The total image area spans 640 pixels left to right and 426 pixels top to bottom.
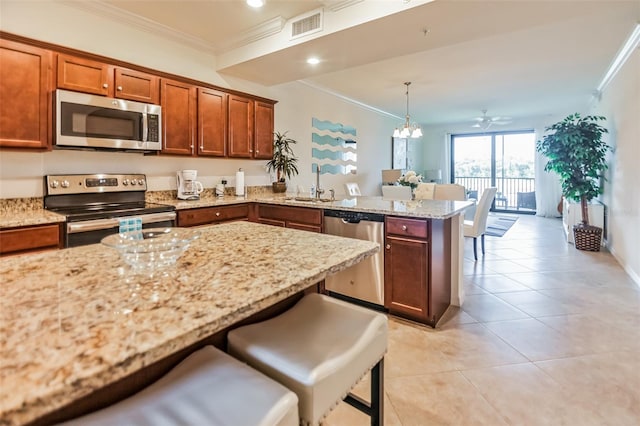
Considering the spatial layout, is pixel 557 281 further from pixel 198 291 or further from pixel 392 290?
pixel 198 291

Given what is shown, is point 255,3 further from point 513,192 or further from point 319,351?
point 513,192

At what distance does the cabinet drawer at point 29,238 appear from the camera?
204 centimetres

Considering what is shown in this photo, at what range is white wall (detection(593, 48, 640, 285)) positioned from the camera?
11.5ft

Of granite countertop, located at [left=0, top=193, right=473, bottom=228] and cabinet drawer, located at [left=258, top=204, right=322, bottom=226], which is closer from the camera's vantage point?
granite countertop, located at [left=0, top=193, right=473, bottom=228]

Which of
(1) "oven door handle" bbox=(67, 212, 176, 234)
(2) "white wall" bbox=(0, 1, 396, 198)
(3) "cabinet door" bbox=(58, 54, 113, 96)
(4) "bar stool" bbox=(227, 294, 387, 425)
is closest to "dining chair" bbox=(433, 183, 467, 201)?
(2) "white wall" bbox=(0, 1, 396, 198)

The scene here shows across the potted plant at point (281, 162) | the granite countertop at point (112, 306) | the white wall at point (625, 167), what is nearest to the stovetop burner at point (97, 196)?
the granite countertop at point (112, 306)

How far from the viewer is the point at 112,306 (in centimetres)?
72

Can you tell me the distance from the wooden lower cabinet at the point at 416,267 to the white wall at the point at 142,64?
241cm

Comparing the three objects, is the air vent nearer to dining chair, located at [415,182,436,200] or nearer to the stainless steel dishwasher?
the stainless steel dishwasher

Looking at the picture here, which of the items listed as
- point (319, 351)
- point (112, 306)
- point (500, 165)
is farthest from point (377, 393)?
point (500, 165)

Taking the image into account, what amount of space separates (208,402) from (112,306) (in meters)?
0.30

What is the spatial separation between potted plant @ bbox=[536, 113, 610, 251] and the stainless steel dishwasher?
153 inches

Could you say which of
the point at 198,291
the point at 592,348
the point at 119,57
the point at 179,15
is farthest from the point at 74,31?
the point at 592,348

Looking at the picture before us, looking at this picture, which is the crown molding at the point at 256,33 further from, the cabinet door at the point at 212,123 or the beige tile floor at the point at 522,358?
the beige tile floor at the point at 522,358
